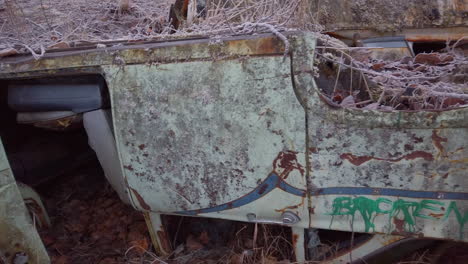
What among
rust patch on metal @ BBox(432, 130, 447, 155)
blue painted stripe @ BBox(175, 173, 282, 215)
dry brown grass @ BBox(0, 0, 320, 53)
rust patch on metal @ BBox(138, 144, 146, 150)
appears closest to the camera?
rust patch on metal @ BBox(432, 130, 447, 155)

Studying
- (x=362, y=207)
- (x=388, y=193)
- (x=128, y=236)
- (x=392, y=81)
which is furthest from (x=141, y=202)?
(x=392, y=81)

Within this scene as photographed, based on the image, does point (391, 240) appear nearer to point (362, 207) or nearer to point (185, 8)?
point (362, 207)

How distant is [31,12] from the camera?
3.53 m

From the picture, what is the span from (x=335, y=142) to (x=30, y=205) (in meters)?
2.10

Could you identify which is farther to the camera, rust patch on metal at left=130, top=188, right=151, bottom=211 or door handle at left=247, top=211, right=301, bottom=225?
rust patch on metal at left=130, top=188, right=151, bottom=211

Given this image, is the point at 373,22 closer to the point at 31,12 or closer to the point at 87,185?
the point at 87,185

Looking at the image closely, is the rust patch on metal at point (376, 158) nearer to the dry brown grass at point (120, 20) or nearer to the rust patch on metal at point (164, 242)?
the dry brown grass at point (120, 20)

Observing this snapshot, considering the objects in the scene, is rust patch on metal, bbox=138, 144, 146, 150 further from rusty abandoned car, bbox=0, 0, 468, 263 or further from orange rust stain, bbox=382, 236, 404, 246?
orange rust stain, bbox=382, 236, 404, 246

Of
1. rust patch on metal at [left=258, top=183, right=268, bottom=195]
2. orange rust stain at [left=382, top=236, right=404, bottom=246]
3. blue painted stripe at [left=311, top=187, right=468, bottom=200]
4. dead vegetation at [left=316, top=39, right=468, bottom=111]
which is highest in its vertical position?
dead vegetation at [left=316, top=39, right=468, bottom=111]

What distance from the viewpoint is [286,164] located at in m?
1.83

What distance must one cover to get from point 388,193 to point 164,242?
130 cm

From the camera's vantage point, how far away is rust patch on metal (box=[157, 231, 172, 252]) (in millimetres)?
2387

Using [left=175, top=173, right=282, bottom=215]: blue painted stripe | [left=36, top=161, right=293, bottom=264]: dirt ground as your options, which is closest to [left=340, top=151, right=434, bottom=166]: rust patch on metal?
[left=175, top=173, right=282, bottom=215]: blue painted stripe

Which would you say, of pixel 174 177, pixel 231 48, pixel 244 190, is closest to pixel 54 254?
pixel 174 177
